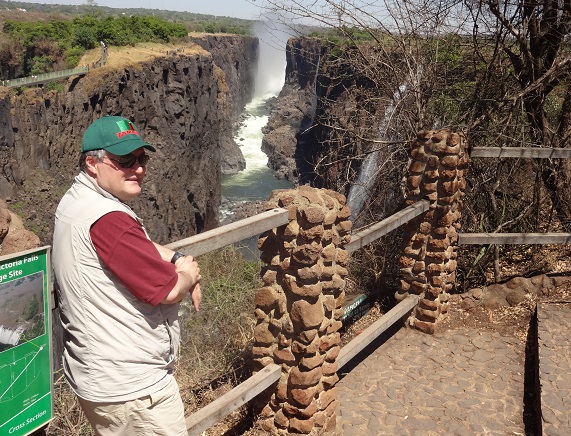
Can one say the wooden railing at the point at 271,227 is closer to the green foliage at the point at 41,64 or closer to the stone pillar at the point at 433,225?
the stone pillar at the point at 433,225

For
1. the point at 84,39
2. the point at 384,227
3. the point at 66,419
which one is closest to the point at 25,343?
the point at 66,419

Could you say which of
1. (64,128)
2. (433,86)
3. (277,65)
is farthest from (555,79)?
(277,65)

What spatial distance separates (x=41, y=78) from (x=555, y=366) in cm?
3317

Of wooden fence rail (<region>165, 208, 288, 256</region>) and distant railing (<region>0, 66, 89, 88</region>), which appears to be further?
distant railing (<region>0, 66, 89, 88</region>)

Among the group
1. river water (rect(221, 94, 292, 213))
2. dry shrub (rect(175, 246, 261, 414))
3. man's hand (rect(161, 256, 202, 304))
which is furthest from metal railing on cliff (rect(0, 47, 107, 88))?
man's hand (rect(161, 256, 202, 304))

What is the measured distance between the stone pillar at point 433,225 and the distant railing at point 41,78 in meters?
29.7

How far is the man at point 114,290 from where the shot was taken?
2.01m

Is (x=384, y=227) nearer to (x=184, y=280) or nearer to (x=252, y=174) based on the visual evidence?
(x=184, y=280)

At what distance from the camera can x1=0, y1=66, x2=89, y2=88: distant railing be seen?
1192 inches

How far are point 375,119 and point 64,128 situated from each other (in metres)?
28.0

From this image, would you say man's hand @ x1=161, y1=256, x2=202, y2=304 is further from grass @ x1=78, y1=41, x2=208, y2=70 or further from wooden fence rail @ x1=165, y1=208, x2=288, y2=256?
grass @ x1=78, y1=41, x2=208, y2=70

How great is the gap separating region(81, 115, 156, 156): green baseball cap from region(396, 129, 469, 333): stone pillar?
3.46 meters

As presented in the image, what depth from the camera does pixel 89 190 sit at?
2.11 meters

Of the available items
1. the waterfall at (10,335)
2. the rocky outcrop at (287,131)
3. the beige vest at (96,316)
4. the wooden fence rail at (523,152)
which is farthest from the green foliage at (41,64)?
the waterfall at (10,335)
